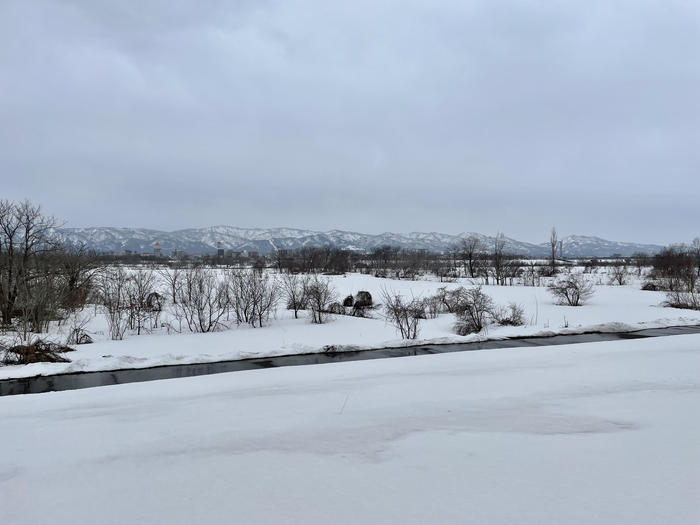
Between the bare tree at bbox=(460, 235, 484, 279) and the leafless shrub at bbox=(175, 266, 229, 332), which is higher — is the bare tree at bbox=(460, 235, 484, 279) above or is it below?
above

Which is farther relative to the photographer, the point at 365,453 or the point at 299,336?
the point at 299,336

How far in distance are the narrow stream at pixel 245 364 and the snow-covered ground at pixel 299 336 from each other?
1.22 feet

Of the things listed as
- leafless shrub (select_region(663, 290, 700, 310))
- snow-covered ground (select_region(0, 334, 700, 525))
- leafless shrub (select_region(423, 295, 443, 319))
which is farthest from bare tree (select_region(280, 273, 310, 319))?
leafless shrub (select_region(663, 290, 700, 310))

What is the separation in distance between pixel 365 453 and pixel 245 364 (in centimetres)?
770

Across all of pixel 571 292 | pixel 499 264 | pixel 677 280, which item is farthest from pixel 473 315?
pixel 499 264

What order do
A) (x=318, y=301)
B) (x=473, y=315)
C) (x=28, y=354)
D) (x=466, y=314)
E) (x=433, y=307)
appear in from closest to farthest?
(x=28, y=354)
(x=473, y=315)
(x=466, y=314)
(x=318, y=301)
(x=433, y=307)

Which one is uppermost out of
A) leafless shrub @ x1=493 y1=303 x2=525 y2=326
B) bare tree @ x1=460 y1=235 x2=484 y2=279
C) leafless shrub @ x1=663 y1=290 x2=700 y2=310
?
bare tree @ x1=460 y1=235 x2=484 y2=279

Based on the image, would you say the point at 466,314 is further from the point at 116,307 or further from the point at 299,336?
the point at 116,307

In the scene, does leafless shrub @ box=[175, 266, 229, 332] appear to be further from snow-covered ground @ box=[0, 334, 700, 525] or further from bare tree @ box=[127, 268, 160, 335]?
snow-covered ground @ box=[0, 334, 700, 525]

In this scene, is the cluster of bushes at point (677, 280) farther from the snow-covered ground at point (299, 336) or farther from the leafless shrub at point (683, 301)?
the snow-covered ground at point (299, 336)

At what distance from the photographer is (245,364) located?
36.9 feet

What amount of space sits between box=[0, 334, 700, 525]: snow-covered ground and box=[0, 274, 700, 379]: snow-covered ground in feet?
11.6

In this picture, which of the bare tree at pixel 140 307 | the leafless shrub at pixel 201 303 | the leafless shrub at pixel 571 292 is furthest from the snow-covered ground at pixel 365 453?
the leafless shrub at pixel 571 292

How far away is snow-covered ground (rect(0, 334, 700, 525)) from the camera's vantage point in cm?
329
